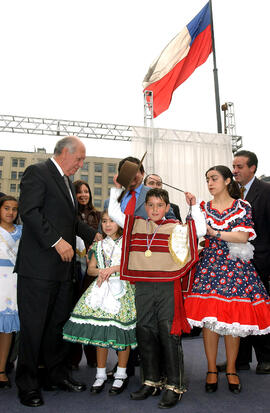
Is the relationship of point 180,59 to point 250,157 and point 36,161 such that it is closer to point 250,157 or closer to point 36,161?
point 250,157

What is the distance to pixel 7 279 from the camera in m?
2.67

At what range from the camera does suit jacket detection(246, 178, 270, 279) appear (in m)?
2.93

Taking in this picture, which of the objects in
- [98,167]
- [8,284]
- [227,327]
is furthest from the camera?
[98,167]

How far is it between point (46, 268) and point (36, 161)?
52.9 metres

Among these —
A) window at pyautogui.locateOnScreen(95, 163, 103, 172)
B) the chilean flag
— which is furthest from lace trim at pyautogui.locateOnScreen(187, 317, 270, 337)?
window at pyautogui.locateOnScreen(95, 163, 103, 172)

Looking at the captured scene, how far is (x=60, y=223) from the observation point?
2.43 m

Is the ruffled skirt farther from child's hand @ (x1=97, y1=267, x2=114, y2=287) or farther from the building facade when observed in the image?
the building facade

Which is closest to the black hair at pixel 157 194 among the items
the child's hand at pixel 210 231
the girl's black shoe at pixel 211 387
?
the child's hand at pixel 210 231

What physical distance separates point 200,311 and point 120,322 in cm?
55

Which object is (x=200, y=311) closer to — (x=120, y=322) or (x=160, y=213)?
(x=120, y=322)

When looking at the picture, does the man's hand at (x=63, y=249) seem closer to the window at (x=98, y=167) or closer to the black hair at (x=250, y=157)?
the black hair at (x=250, y=157)

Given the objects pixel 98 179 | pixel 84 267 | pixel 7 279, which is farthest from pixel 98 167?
pixel 7 279

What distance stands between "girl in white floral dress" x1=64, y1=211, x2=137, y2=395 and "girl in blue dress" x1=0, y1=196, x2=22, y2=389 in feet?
1.59

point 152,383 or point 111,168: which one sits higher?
point 111,168
